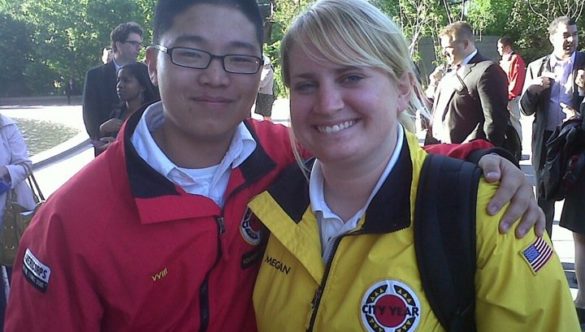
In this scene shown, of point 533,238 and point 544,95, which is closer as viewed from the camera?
point 533,238

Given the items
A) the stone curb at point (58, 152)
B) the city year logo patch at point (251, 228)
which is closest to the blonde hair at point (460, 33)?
the city year logo patch at point (251, 228)

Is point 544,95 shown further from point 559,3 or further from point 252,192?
point 559,3

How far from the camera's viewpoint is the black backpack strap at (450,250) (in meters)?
1.46

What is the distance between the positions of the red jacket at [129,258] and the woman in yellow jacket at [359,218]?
115 mm

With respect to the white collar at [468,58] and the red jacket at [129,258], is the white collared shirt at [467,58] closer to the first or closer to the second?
the white collar at [468,58]

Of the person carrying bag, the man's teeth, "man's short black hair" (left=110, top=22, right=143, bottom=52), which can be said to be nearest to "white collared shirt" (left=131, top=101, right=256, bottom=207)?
the man's teeth

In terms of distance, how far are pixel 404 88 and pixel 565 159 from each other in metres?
2.55

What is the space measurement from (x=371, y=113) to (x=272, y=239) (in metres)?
0.51

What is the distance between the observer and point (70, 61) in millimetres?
29578

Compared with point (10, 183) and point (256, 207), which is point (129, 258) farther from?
point (10, 183)

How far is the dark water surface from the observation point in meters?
12.3

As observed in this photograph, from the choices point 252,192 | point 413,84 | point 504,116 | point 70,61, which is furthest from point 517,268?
point 70,61

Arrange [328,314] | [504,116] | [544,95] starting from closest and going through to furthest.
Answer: [328,314] → [504,116] → [544,95]

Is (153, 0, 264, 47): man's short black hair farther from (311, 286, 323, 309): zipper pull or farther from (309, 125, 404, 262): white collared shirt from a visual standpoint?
(311, 286, 323, 309): zipper pull
